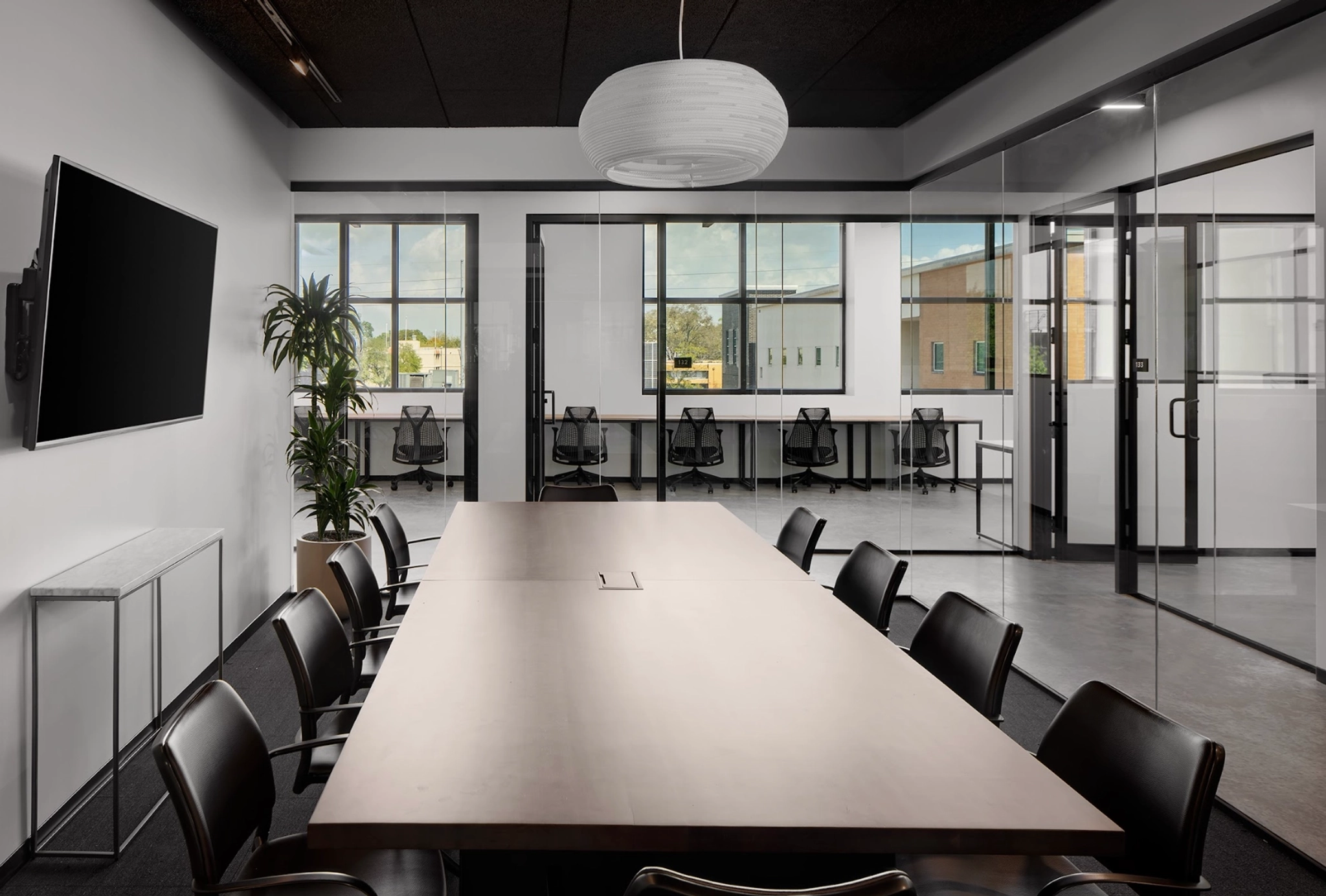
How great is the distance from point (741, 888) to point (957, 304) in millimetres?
4410

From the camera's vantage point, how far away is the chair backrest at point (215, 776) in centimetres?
149

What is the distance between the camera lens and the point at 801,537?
391 centimetres

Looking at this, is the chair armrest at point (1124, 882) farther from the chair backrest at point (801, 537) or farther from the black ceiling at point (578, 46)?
the black ceiling at point (578, 46)

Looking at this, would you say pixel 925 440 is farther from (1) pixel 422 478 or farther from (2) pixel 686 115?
(1) pixel 422 478

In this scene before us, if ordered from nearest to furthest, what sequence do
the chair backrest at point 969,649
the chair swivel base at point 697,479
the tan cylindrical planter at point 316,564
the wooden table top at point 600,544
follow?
the chair backrest at point 969,649
the wooden table top at point 600,544
the tan cylindrical planter at point 316,564
the chair swivel base at point 697,479

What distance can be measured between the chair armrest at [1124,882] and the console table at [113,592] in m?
2.60

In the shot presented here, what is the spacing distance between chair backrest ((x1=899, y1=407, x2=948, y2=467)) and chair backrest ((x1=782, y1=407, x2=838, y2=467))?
75.3 inches

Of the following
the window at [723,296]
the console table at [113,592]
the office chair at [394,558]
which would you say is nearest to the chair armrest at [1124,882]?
the console table at [113,592]

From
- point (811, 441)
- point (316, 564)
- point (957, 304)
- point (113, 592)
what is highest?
point (957, 304)

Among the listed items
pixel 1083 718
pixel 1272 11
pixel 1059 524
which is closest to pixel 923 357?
pixel 1059 524

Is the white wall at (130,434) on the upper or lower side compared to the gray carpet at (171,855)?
upper

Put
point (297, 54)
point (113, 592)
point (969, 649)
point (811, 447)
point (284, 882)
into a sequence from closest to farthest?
point (284, 882) < point (969, 649) < point (113, 592) < point (297, 54) < point (811, 447)

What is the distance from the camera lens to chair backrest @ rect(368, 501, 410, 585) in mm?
3873

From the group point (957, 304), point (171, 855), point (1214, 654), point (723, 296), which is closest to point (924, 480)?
point (957, 304)
